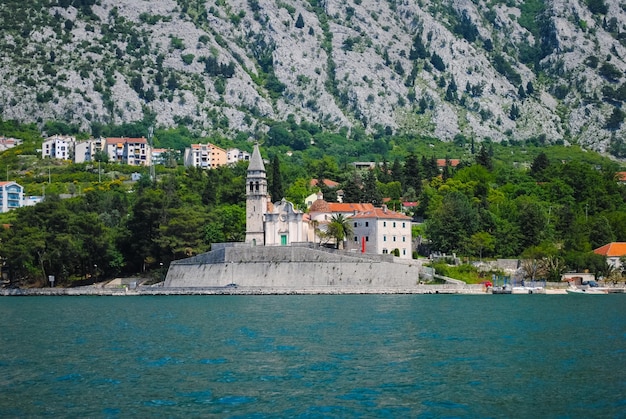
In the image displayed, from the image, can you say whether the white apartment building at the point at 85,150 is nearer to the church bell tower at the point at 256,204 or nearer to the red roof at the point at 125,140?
the red roof at the point at 125,140

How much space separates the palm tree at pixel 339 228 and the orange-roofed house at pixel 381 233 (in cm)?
107

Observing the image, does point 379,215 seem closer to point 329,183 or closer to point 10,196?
point 329,183

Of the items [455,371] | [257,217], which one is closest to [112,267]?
[257,217]

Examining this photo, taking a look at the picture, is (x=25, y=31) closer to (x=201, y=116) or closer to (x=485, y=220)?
(x=201, y=116)

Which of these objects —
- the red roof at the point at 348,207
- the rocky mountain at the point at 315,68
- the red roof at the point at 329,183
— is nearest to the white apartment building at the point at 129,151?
the rocky mountain at the point at 315,68

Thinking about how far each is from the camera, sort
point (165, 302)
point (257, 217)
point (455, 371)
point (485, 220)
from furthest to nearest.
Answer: point (485, 220)
point (257, 217)
point (165, 302)
point (455, 371)

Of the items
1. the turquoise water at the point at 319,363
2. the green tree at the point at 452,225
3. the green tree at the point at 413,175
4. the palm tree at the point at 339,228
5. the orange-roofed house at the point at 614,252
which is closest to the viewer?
the turquoise water at the point at 319,363

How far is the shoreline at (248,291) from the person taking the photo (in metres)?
74.3

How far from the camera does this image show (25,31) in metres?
174

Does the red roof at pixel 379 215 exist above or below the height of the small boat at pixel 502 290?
above

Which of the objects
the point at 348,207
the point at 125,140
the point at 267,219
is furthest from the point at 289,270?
the point at 125,140

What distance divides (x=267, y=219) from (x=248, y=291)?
10.0 metres

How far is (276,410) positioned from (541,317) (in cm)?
2950

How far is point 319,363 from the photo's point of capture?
33906 mm
